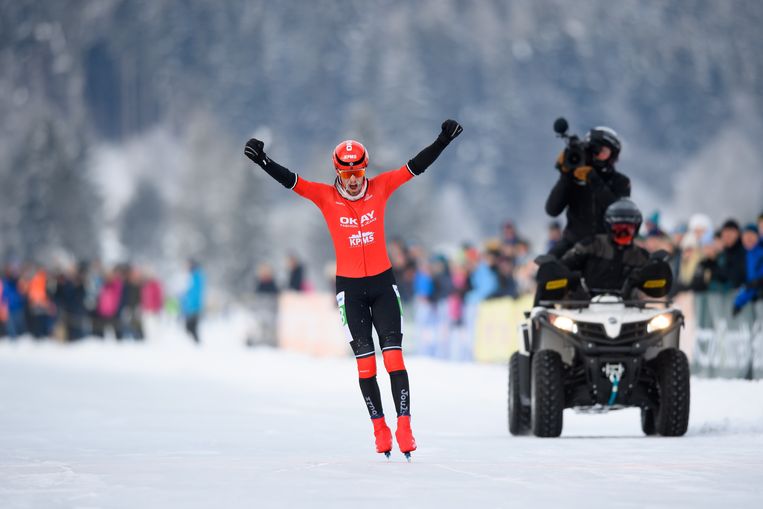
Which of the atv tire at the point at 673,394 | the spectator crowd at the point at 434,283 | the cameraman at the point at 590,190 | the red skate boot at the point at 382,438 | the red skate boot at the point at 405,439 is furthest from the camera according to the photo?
the spectator crowd at the point at 434,283

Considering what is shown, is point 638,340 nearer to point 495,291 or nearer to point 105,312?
point 495,291

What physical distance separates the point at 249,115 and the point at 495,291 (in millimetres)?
163517

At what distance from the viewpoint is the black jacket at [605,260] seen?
1198cm

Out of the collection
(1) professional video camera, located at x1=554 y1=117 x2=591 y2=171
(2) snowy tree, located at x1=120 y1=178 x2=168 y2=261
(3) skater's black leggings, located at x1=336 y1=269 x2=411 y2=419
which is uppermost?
(2) snowy tree, located at x1=120 y1=178 x2=168 y2=261

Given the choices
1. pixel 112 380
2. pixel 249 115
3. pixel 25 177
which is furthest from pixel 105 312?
pixel 249 115

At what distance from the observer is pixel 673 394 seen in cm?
1118

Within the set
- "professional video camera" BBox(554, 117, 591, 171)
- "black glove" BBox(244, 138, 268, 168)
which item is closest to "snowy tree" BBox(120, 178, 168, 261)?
"professional video camera" BBox(554, 117, 591, 171)

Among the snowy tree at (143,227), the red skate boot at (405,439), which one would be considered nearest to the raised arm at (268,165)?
the red skate boot at (405,439)

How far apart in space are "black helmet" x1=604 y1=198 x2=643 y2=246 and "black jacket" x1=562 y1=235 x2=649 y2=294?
0.09 meters

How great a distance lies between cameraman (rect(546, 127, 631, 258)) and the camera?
12391 millimetres

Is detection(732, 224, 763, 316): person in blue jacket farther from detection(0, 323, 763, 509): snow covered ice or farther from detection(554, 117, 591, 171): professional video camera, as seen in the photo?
detection(554, 117, 591, 171): professional video camera

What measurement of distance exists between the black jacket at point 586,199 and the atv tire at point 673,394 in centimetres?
155

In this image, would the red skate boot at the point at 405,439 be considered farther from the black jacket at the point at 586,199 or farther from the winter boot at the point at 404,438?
the black jacket at the point at 586,199

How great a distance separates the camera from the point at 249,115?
603 feet
